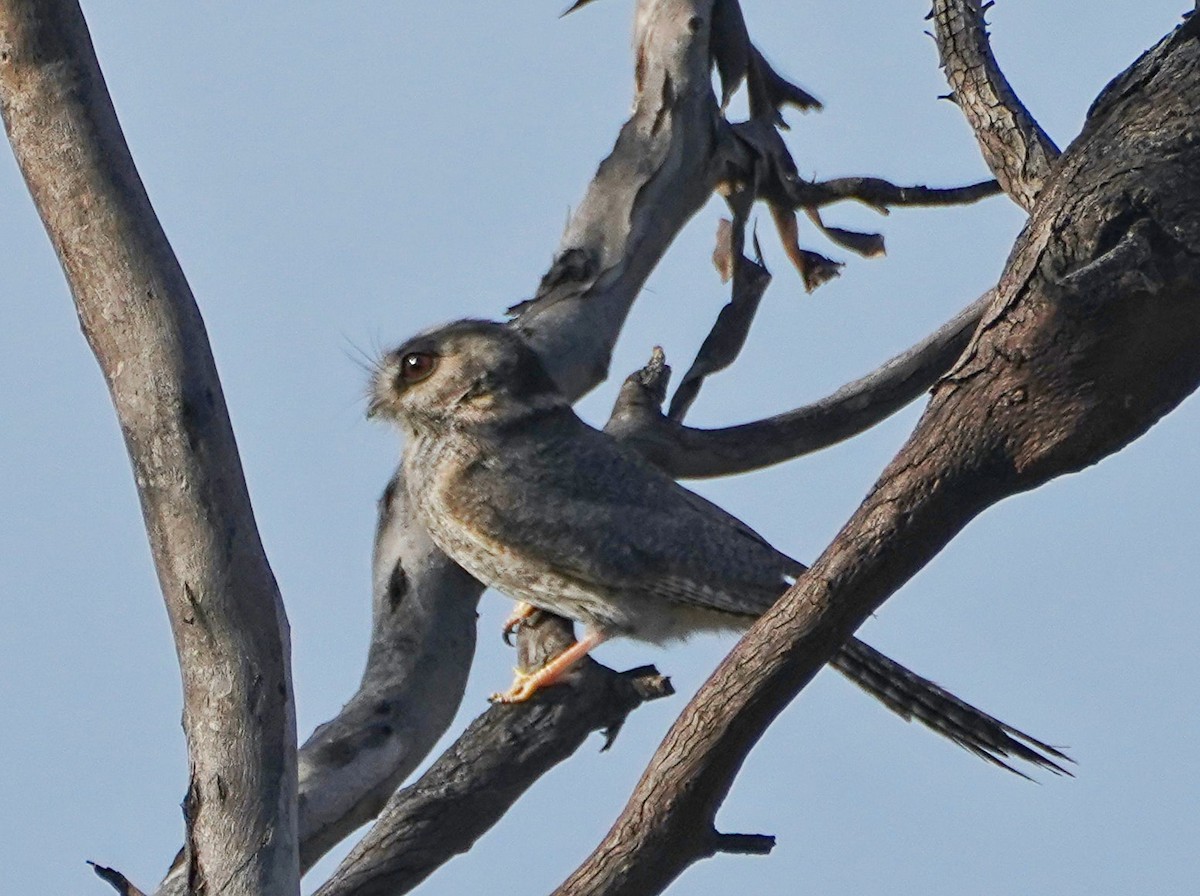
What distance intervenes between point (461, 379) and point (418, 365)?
0.74 ft

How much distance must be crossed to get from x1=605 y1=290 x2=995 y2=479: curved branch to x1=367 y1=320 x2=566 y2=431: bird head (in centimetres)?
33

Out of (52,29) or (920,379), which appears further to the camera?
(920,379)

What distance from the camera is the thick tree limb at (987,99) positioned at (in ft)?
20.5

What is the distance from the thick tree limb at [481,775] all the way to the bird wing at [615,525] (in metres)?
0.50

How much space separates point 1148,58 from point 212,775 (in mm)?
2959

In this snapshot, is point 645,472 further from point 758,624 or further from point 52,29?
point 52,29

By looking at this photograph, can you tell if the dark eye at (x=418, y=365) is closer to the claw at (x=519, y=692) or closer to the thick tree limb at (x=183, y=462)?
the claw at (x=519, y=692)

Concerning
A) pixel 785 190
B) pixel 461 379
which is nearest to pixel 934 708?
pixel 461 379

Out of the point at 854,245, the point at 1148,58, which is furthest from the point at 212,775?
the point at 854,245

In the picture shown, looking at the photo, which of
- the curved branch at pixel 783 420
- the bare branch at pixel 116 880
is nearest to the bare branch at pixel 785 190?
the curved branch at pixel 783 420

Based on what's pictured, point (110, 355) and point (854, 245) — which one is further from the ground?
point (854, 245)

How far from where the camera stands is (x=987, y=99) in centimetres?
627

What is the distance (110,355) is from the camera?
4.62m

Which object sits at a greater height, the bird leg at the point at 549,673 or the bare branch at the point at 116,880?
the bird leg at the point at 549,673
